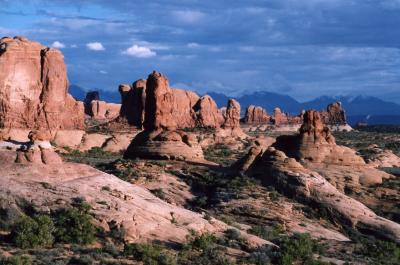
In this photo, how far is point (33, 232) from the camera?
76.1ft

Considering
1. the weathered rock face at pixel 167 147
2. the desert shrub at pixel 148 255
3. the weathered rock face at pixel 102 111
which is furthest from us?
the weathered rock face at pixel 102 111

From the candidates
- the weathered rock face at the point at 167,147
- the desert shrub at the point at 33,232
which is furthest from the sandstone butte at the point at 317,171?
the desert shrub at the point at 33,232

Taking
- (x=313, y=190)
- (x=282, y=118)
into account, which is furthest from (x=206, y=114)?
(x=313, y=190)

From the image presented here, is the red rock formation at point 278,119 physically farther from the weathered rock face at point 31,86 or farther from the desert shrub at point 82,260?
the desert shrub at point 82,260

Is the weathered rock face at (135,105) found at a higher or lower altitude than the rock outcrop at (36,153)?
higher

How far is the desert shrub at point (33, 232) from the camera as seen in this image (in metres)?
23.0

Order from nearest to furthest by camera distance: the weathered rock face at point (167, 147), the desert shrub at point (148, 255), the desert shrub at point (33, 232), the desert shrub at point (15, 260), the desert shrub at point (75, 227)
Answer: the desert shrub at point (15, 260)
the desert shrub at point (148, 255)
the desert shrub at point (33, 232)
the desert shrub at point (75, 227)
the weathered rock face at point (167, 147)

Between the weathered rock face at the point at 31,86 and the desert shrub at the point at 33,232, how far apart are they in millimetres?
40677

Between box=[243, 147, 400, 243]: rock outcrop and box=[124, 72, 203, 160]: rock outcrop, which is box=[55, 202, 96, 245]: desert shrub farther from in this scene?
box=[124, 72, 203, 160]: rock outcrop

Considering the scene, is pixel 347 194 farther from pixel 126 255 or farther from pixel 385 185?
pixel 126 255

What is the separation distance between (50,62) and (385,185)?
35.2 m

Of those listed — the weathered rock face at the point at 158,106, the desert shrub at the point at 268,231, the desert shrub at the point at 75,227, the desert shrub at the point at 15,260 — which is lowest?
the desert shrub at the point at 268,231

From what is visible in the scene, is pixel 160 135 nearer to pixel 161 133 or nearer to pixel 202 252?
pixel 161 133

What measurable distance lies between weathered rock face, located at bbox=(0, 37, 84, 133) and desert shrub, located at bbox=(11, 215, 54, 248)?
40677 millimetres
